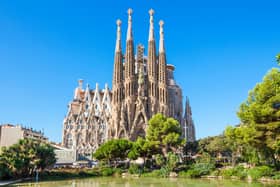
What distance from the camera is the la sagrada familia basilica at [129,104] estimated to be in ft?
174

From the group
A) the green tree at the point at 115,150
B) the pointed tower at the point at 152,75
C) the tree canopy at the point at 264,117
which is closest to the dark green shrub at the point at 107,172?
the green tree at the point at 115,150

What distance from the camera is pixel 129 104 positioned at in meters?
53.4

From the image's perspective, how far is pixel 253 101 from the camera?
25828 mm

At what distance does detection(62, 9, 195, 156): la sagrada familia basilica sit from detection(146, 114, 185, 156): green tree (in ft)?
42.6

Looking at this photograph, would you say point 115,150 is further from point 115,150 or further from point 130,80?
point 130,80

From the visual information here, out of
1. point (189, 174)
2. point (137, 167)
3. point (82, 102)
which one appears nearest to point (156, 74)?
point (82, 102)

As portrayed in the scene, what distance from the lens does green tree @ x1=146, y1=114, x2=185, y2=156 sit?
37.5 m

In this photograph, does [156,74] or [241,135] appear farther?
[156,74]

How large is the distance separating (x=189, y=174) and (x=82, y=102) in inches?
1468

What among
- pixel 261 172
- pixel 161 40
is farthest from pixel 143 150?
pixel 161 40

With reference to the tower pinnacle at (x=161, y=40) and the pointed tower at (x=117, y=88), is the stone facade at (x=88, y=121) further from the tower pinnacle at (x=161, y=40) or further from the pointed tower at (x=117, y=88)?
the tower pinnacle at (x=161, y=40)

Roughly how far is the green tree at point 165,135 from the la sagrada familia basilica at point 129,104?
1300 cm

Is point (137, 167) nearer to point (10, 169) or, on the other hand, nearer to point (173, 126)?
point (173, 126)

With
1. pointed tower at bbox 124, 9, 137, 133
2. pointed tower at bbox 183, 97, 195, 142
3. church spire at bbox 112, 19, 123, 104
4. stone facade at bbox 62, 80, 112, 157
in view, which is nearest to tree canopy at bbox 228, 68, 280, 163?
pointed tower at bbox 124, 9, 137, 133
